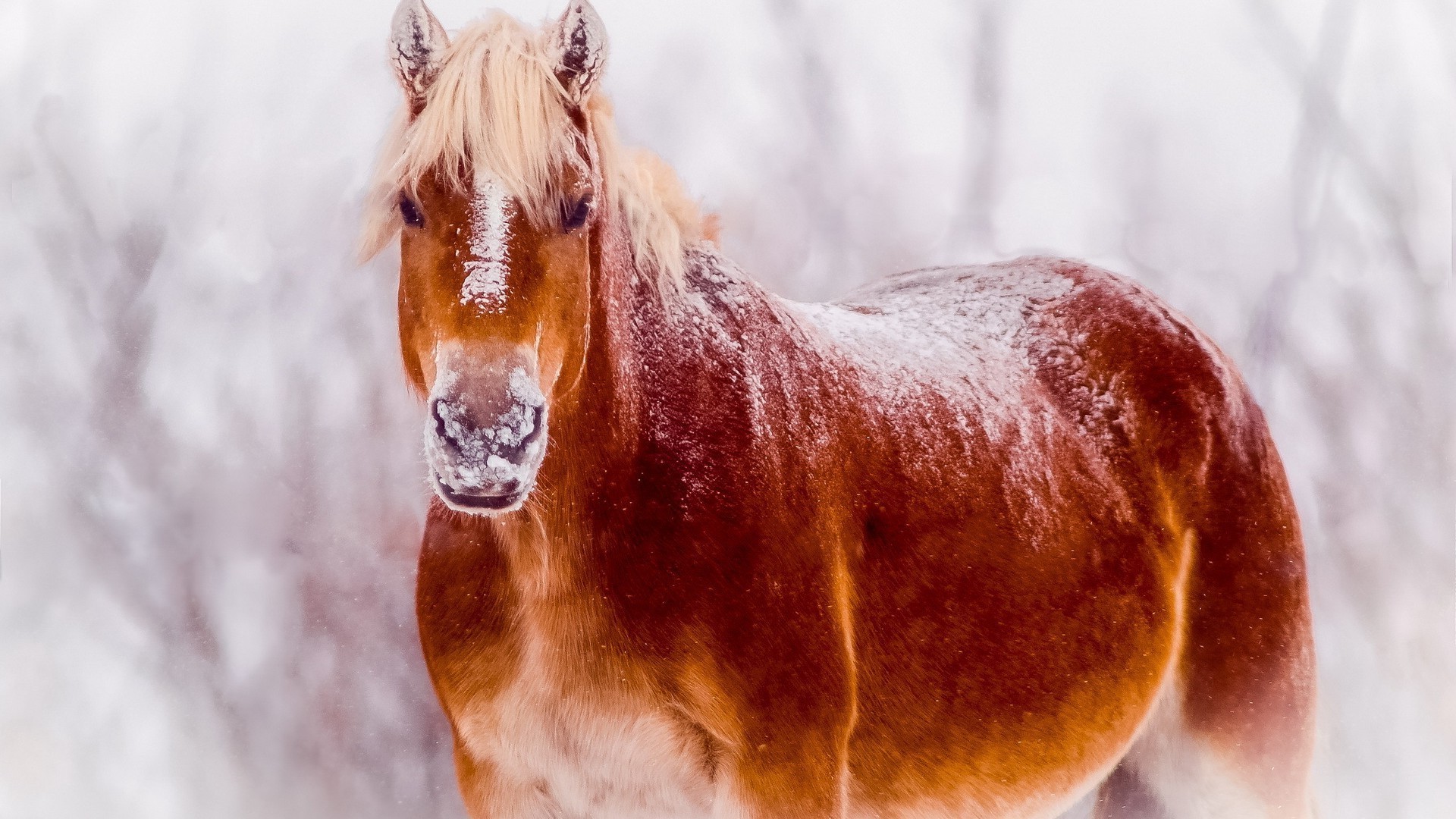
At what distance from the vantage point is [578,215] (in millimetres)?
1258

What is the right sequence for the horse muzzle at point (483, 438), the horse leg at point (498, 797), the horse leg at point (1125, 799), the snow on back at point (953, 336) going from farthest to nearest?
1. the horse leg at point (1125, 799)
2. the snow on back at point (953, 336)
3. the horse leg at point (498, 797)
4. the horse muzzle at point (483, 438)

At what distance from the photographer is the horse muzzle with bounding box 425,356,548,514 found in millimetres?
1071

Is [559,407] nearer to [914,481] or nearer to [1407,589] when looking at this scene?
[914,481]

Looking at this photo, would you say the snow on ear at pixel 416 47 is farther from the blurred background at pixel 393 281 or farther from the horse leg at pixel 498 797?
the blurred background at pixel 393 281

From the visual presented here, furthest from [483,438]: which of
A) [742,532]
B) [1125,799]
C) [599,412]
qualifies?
[1125,799]

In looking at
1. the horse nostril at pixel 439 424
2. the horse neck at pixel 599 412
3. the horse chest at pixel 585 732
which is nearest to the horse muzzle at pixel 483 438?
the horse nostril at pixel 439 424

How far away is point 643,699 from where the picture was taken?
4.37ft

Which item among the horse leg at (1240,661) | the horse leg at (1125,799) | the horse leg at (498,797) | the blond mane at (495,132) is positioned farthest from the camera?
the horse leg at (1125,799)

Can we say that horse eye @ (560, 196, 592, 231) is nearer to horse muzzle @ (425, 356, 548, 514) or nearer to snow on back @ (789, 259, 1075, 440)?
horse muzzle @ (425, 356, 548, 514)

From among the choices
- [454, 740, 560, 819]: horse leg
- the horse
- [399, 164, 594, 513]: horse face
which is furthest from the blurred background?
[399, 164, 594, 513]: horse face

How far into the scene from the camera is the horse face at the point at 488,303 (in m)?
1.08

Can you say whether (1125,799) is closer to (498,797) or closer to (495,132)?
(498,797)

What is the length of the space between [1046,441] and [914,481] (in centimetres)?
42

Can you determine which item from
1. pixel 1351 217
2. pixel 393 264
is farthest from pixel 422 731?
pixel 1351 217
